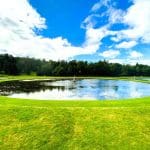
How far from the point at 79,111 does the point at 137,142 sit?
279cm

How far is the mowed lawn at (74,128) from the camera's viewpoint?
323 inches

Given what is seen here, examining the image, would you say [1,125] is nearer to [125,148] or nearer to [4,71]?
[125,148]

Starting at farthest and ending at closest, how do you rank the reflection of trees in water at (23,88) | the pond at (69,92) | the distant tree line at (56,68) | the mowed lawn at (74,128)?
1. the distant tree line at (56,68)
2. the reflection of trees in water at (23,88)
3. the pond at (69,92)
4. the mowed lawn at (74,128)

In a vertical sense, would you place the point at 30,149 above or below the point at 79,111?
below

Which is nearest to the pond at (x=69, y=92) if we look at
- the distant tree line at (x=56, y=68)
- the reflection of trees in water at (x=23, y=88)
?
the reflection of trees in water at (x=23, y=88)

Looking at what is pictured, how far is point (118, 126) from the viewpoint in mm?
9281

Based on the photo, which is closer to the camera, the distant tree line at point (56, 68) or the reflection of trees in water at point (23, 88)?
the reflection of trees in water at point (23, 88)

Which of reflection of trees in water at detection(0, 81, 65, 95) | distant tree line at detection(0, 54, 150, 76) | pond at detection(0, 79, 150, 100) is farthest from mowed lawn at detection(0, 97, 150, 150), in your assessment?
distant tree line at detection(0, 54, 150, 76)

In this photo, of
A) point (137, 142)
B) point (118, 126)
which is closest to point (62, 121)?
point (118, 126)

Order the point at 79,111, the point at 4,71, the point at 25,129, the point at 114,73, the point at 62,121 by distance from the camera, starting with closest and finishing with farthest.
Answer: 1. the point at 25,129
2. the point at 62,121
3. the point at 79,111
4. the point at 4,71
5. the point at 114,73

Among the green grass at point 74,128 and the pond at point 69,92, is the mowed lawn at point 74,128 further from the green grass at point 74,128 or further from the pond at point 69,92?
the pond at point 69,92

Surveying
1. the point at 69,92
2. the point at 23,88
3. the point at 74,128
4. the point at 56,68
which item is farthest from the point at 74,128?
the point at 56,68

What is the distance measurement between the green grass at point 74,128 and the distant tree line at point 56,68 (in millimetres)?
87379

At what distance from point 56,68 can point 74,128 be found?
90.6m
